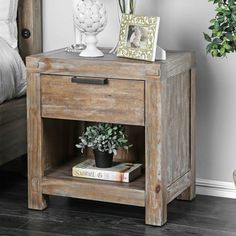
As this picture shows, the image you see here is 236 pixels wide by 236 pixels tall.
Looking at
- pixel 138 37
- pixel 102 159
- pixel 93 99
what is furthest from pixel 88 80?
pixel 102 159

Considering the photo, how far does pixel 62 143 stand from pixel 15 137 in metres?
0.21

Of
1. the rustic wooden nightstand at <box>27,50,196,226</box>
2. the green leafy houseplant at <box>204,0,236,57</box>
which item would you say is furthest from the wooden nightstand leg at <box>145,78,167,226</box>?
the green leafy houseplant at <box>204,0,236,57</box>

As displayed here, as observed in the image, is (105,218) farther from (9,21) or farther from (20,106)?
(9,21)

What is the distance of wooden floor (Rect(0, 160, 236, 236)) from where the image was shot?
2.32m

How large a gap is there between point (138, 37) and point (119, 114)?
264 mm

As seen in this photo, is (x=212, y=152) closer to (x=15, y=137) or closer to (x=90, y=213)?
(x=90, y=213)

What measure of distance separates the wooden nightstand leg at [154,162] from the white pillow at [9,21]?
0.77 m

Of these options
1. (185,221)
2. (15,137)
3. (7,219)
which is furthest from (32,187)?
(185,221)

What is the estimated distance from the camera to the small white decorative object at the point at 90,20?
242 cm

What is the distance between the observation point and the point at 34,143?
2.49m

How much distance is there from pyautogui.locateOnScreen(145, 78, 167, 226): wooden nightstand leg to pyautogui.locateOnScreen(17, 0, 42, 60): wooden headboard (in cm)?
76

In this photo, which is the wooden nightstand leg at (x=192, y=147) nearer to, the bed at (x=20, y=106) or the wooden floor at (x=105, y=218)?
the wooden floor at (x=105, y=218)

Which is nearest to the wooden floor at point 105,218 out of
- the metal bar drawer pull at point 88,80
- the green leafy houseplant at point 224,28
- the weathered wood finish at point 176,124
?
the weathered wood finish at point 176,124

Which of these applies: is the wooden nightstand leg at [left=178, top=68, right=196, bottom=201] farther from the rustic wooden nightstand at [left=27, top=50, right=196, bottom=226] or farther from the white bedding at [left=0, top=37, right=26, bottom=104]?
the white bedding at [left=0, top=37, right=26, bottom=104]
